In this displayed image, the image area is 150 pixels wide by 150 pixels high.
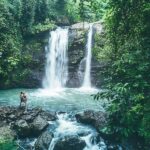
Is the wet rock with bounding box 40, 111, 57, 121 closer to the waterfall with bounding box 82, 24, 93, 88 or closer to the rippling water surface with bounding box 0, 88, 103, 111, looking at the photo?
the rippling water surface with bounding box 0, 88, 103, 111

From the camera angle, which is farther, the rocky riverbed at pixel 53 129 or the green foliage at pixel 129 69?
the rocky riverbed at pixel 53 129

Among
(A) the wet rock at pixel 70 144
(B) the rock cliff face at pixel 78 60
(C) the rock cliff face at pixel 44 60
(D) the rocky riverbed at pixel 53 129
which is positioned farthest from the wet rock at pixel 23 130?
(B) the rock cliff face at pixel 78 60

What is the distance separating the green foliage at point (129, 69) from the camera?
6055 millimetres

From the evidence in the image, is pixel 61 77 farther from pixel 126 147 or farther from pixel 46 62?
pixel 126 147

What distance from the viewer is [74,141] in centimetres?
1068

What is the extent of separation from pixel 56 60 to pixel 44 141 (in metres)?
12.3

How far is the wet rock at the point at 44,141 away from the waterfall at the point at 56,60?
10974 mm

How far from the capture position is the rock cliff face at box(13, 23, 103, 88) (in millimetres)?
21359

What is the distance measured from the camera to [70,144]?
1052 centimetres

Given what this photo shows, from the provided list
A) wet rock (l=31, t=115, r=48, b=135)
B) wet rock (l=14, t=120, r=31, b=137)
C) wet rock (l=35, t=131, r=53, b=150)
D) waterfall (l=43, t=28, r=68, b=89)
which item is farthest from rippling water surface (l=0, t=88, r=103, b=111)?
wet rock (l=35, t=131, r=53, b=150)

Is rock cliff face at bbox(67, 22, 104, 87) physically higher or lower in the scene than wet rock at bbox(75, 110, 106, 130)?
higher

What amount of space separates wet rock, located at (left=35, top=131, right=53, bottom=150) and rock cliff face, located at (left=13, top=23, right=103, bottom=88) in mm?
10160

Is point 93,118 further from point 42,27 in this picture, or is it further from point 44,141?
point 42,27

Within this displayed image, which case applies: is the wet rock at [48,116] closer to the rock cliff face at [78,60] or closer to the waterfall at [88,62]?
the rock cliff face at [78,60]
